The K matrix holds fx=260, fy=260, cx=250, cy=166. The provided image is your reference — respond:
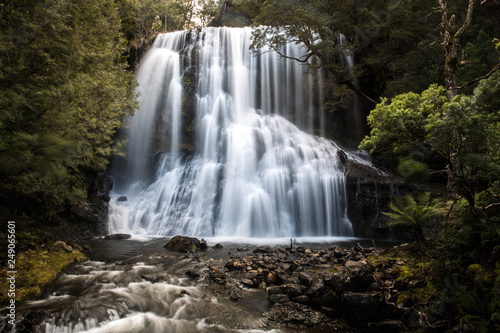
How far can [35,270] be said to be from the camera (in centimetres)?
596

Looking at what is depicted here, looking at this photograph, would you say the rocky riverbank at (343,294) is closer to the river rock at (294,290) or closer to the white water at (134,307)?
the river rock at (294,290)

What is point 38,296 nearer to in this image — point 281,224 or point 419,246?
point 419,246

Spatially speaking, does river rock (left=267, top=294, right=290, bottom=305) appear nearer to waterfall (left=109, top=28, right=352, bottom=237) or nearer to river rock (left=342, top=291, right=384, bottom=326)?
river rock (left=342, top=291, right=384, bottom=326)

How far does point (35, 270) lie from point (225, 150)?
13.2 meters

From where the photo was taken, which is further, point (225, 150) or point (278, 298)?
point (225, 150)

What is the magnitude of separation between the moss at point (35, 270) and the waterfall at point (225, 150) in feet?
20.2

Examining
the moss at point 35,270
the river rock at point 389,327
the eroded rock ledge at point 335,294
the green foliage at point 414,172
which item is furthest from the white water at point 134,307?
the green foliage at point 414,172

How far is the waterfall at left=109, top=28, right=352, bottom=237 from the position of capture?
14.4m

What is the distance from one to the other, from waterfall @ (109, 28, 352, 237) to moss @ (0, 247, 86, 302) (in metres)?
6.16

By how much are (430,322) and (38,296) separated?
6.96 m

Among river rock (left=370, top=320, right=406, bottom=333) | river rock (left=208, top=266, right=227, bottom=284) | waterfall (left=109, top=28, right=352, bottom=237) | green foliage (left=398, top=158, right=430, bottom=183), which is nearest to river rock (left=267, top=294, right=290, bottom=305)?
river rock (left=208, top=266, right=227, bottom=284)

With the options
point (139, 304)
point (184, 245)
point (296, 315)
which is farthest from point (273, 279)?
point (184, 245)

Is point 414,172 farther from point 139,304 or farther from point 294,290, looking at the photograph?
point 139,304

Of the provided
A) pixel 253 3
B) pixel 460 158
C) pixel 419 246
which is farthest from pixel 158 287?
pixel 253 3
